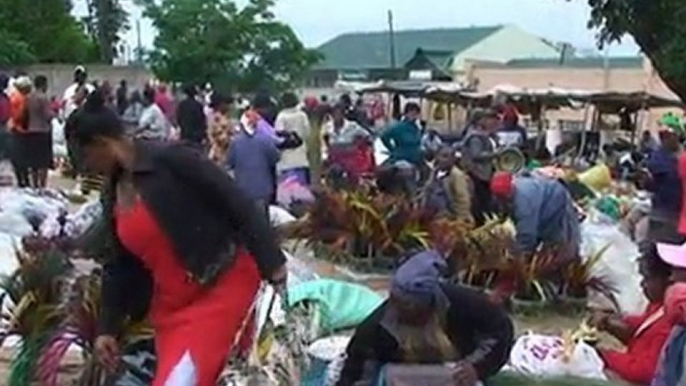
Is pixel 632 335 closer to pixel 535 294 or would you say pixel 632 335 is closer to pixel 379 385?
pixel 379 385

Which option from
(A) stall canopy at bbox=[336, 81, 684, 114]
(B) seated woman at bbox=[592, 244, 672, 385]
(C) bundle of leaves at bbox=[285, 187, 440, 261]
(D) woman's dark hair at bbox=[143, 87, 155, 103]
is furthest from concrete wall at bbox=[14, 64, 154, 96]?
(B) seated woman at bbox=[592, 244, 672, 385]

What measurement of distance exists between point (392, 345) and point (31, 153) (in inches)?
467

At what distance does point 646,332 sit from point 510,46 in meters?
93.3

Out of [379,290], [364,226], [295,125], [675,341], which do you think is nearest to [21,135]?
[295,125]

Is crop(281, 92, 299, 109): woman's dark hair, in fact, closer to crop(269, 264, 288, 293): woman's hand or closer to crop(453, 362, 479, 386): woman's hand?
crop(453, 362, 479, 386): woman's hand

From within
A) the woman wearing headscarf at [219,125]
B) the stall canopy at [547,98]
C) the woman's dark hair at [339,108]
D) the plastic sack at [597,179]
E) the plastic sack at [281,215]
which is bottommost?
the stall canopy at [547,98]

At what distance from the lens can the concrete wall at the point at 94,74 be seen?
37.9m

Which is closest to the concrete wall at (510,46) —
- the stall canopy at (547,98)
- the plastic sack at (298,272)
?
the stall canopy at (547,98)

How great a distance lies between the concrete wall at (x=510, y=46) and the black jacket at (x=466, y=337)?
86079mm

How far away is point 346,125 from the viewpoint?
21.9 metres

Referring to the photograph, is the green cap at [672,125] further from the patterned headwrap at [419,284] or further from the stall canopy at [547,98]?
the stall canopy at [547,98]

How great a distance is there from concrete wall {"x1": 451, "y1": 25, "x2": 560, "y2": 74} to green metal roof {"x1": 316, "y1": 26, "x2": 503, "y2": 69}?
1.76ft

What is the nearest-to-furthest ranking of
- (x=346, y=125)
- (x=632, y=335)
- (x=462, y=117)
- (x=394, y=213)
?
(x=632, y=335), (x=394, y=213), (x=346, y=125), (x=462, y=117)

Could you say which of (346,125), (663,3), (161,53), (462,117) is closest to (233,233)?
(346,125)
